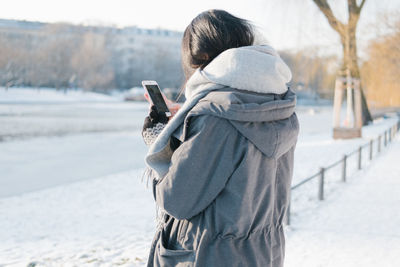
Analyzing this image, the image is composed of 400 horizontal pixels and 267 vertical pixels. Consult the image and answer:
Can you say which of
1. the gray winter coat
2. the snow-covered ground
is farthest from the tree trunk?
the gray winter coat

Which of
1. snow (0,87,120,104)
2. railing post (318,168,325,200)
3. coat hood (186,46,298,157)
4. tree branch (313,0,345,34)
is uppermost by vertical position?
coat hood (186,46,298,157)

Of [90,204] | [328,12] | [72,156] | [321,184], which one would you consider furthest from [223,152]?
[328,12]

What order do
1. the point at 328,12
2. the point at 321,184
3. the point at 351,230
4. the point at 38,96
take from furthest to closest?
1. the point at 38,96
2. the point at 328,12
3. the point at 321,184
4. the point at 351,230

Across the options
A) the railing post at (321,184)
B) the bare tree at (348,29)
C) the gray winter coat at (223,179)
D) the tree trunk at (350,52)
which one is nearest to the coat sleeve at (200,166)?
the gray winter coat at (223,179)

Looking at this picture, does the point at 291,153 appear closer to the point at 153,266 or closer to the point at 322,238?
the point at 153,266

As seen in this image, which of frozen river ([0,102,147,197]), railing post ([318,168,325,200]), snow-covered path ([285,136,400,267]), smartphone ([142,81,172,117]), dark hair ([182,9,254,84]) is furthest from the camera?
frozen river ([0,102,147,197])

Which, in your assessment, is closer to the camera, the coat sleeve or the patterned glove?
the coat sleeve

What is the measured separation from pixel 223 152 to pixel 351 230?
167 inches

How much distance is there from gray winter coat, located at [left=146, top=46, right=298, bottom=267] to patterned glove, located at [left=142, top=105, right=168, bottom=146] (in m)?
0.12

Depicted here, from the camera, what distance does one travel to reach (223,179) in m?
1.39

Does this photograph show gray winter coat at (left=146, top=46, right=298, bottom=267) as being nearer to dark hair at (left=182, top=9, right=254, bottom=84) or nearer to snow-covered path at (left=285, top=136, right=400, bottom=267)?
dark hair at (left=182, top=9, right=254, bottom=84)

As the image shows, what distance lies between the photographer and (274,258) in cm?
161

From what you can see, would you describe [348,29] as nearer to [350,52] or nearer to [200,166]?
[350,52]

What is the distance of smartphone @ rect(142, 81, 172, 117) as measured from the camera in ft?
5.41
